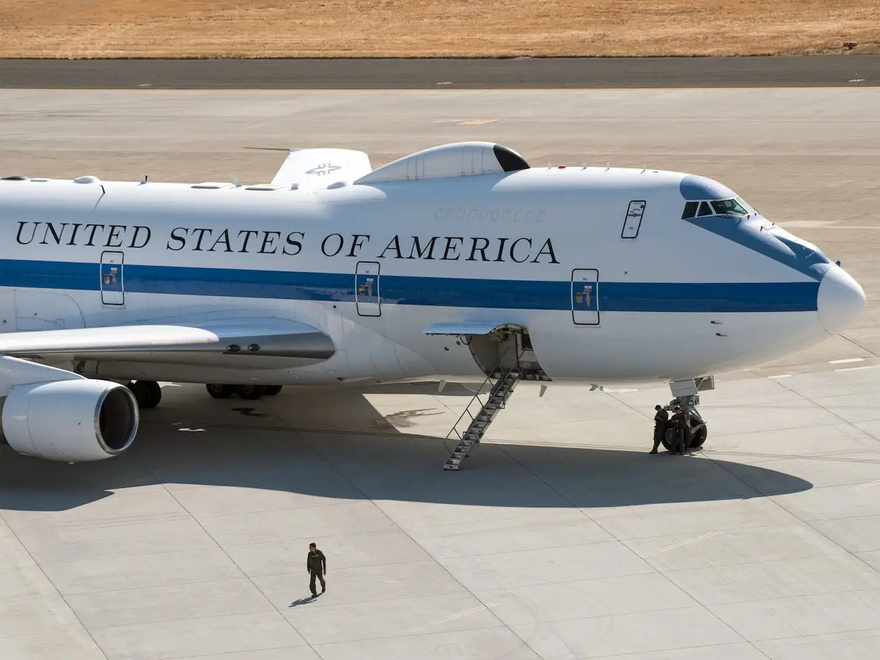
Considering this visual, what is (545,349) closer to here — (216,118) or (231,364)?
(231,364)

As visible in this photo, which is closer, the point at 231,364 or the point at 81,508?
the point at 81,508

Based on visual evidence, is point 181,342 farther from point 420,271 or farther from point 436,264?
point 436,264

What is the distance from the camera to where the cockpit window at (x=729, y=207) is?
28.0 metres

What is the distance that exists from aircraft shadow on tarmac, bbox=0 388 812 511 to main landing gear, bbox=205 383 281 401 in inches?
64.9

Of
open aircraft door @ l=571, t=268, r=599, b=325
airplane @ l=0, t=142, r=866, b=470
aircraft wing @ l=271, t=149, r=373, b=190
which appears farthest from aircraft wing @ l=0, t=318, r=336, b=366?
aircraft wing @ l=271, t=149, r=373, b=190

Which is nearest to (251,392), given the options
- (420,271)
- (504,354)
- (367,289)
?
(367,289)

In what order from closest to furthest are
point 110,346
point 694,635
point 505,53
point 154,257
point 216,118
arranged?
point 694,635 < point 110,346 < point 154,257 < point 216,118 < point 505,53

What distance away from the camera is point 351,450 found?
1179 inches

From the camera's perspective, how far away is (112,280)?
31.1m

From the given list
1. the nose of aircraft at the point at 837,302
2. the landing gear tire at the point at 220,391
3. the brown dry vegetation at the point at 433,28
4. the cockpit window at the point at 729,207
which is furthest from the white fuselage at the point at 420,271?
the brown dry vegetation at the point at 433,28

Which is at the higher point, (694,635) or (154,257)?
(154,257)

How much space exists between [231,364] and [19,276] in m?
5.15

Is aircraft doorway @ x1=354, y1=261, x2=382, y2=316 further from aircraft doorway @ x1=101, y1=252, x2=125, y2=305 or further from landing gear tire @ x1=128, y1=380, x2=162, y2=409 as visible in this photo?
landing gear tire @ x1=128, y1=380, x2=162, y2=409

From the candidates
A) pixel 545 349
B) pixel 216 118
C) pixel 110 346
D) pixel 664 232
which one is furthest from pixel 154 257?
pixel 216 118
